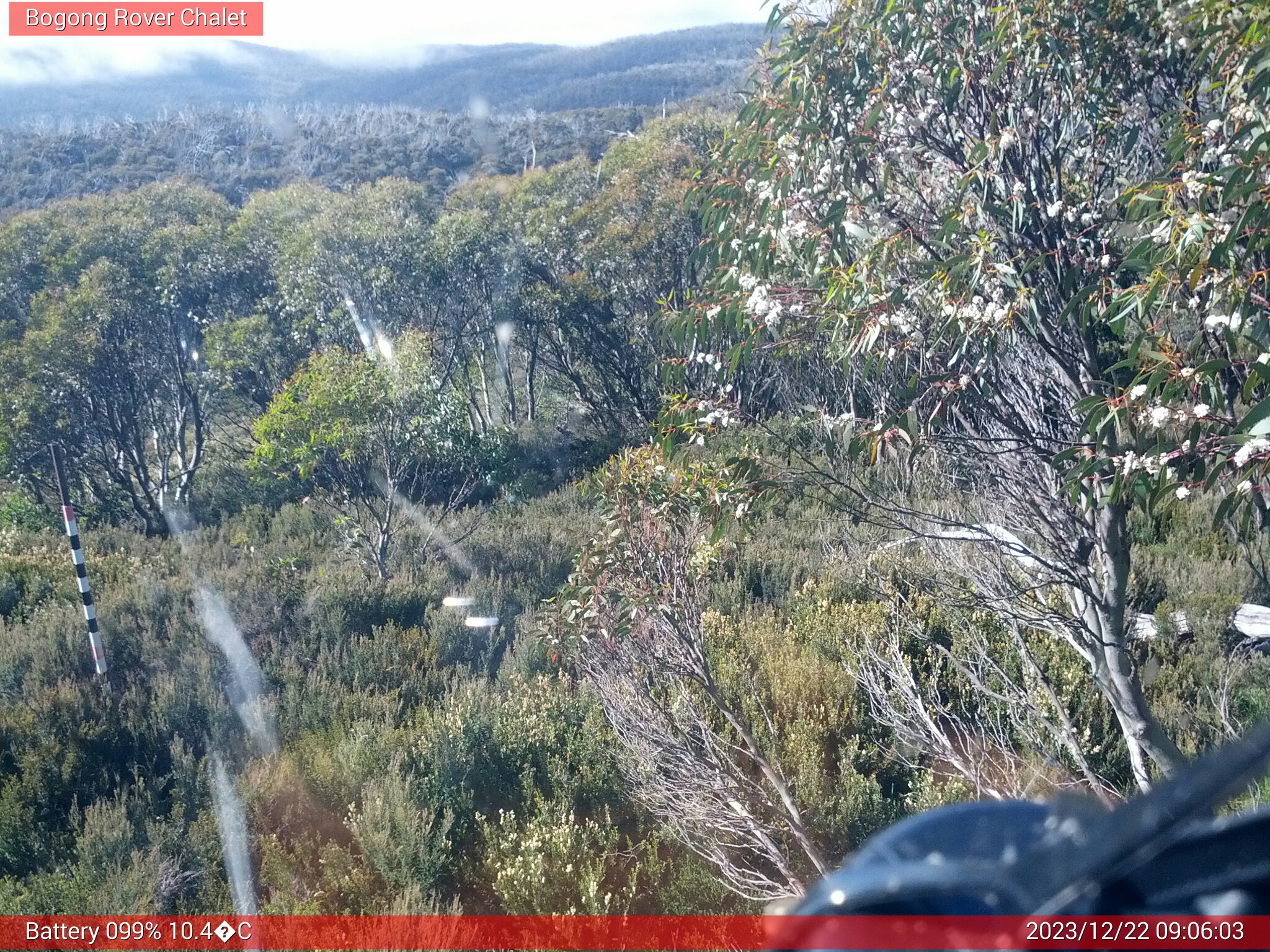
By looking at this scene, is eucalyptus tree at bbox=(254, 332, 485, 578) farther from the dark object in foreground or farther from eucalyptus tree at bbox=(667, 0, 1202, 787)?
the dark object in foreground

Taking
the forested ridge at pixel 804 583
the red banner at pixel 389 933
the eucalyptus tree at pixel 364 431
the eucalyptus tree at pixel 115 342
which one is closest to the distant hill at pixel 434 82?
the eucalyptus tree at pixel 115 342

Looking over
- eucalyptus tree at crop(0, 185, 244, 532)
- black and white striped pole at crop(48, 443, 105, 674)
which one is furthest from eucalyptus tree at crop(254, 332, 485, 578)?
eucalyptus tree at crop(0, 185, 244, 532)

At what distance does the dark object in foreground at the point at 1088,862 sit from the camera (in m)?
0.85

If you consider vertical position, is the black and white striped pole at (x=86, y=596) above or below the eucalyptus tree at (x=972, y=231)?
below

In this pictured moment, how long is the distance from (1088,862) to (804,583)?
6941mm

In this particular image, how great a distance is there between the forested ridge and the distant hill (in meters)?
28.4

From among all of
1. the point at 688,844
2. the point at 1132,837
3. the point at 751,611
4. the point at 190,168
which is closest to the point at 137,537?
the point at 751,611

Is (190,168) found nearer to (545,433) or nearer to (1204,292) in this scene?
(545,433)

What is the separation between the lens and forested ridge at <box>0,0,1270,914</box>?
305cm

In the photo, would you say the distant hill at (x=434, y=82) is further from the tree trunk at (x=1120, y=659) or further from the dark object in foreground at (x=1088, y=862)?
the dark object in foreground at (x=1088, y=862)

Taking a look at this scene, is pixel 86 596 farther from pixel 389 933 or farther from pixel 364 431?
pixel 389 933

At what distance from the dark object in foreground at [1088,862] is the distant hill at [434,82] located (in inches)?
A: 1311

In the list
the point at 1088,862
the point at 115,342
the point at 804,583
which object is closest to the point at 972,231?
the point at 1088,862

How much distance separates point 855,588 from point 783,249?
4231mm
